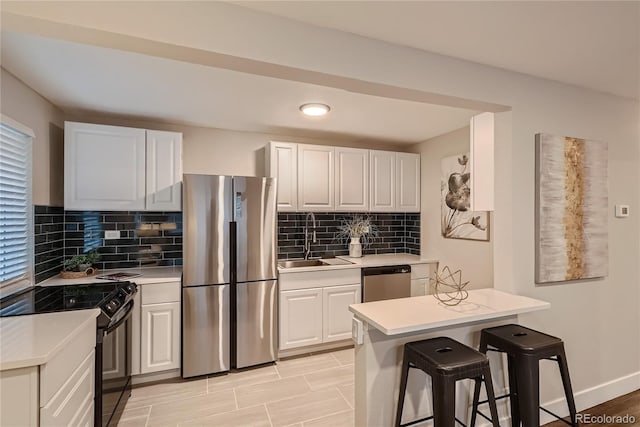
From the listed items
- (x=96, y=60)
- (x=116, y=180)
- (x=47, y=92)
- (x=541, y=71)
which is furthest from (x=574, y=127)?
(x=47, y=92)

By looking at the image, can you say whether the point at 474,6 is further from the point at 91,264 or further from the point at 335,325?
the point at 91,264

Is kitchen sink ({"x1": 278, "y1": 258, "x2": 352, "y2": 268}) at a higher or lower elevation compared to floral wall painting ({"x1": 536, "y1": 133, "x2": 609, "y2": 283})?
lower

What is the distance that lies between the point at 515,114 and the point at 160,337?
3210 millimetres

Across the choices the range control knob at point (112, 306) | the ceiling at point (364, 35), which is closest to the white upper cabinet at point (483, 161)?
the ceiling at point (364, 35)

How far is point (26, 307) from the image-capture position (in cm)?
177

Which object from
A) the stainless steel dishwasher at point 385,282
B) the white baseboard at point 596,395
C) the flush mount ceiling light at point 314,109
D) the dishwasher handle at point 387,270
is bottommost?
the white baseboard at point 596,395

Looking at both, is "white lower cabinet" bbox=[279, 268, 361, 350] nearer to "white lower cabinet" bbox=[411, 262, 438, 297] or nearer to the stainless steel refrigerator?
the stainless steel refrigerator

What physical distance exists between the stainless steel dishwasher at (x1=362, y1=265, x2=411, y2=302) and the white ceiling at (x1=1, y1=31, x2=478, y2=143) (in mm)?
1561

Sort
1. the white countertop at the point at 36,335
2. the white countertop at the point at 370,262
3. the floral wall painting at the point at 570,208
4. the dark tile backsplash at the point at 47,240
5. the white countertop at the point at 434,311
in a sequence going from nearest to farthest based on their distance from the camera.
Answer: the white countertop at the point at 36,335, the white countertop at the point at 434,311, the floral wall painting at the point at 570,208, the dark tile backsplash at the point at 47,240, the white countertop at the point at 370,262

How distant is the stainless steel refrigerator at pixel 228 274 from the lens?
2.70 meters

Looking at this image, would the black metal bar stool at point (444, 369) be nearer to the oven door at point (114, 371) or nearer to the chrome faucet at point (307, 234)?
the oven door at point (114, 371)

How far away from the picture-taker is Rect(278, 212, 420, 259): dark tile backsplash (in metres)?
3.71

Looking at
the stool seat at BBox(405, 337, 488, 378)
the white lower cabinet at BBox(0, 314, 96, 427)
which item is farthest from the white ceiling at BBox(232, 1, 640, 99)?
the white lower cabinet at BBox(0, 314, 96, 427)

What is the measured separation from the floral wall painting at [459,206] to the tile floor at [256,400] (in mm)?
1822
